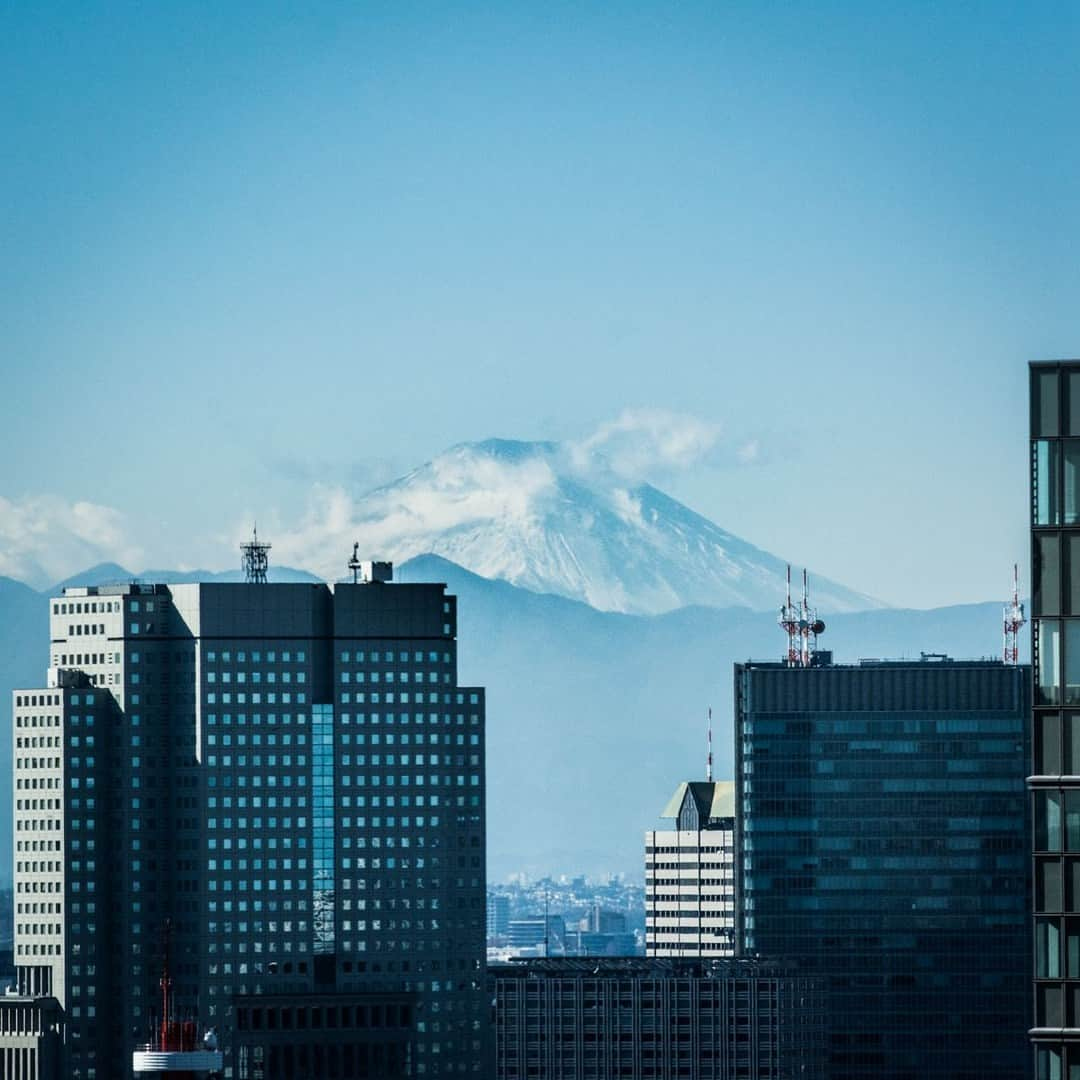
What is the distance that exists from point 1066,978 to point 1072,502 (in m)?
9.04

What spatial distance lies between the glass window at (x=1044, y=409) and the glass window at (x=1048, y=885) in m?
8.17

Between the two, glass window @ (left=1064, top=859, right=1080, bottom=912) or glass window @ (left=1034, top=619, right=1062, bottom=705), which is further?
glass window @ (left=1034, top=619, right=1062, bottom=705)

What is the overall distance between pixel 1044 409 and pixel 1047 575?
10.4 ft

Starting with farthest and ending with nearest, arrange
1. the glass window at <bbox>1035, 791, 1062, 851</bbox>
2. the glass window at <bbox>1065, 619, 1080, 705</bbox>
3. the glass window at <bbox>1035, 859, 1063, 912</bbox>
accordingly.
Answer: the glass window at <bbox>1065, 619, 1080, 705</bbox> → the glass window at <bbox>1035, 791, 1062, 851</bbox> → the glass window at <bbox>1035, 859, 1063, 912</bbox>

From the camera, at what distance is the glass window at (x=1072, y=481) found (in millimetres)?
69750

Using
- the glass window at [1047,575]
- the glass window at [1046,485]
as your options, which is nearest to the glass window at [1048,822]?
the glass window at [1047,575]

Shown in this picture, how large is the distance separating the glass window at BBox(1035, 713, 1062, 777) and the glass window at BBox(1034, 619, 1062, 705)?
1.06 ft

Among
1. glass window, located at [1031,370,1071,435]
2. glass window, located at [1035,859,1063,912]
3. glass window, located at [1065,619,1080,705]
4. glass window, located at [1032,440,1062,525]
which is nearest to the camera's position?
glass window, located at [1035,859,1063,912]

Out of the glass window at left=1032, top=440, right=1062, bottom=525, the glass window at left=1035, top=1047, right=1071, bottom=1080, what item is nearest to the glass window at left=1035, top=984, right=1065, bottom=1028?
the glass window at left=1035, top=1047, right=1071, bottom=1080

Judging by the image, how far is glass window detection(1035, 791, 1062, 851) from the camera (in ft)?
226

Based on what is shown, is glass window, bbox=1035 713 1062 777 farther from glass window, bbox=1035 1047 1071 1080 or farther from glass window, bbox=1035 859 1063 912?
glass window, bbox=1035 1047 1071 1080

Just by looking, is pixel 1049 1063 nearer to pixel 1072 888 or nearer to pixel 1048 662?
pixel 1072 888

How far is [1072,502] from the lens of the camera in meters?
70.0

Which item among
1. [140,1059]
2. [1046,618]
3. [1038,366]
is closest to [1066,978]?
[1046,618]
